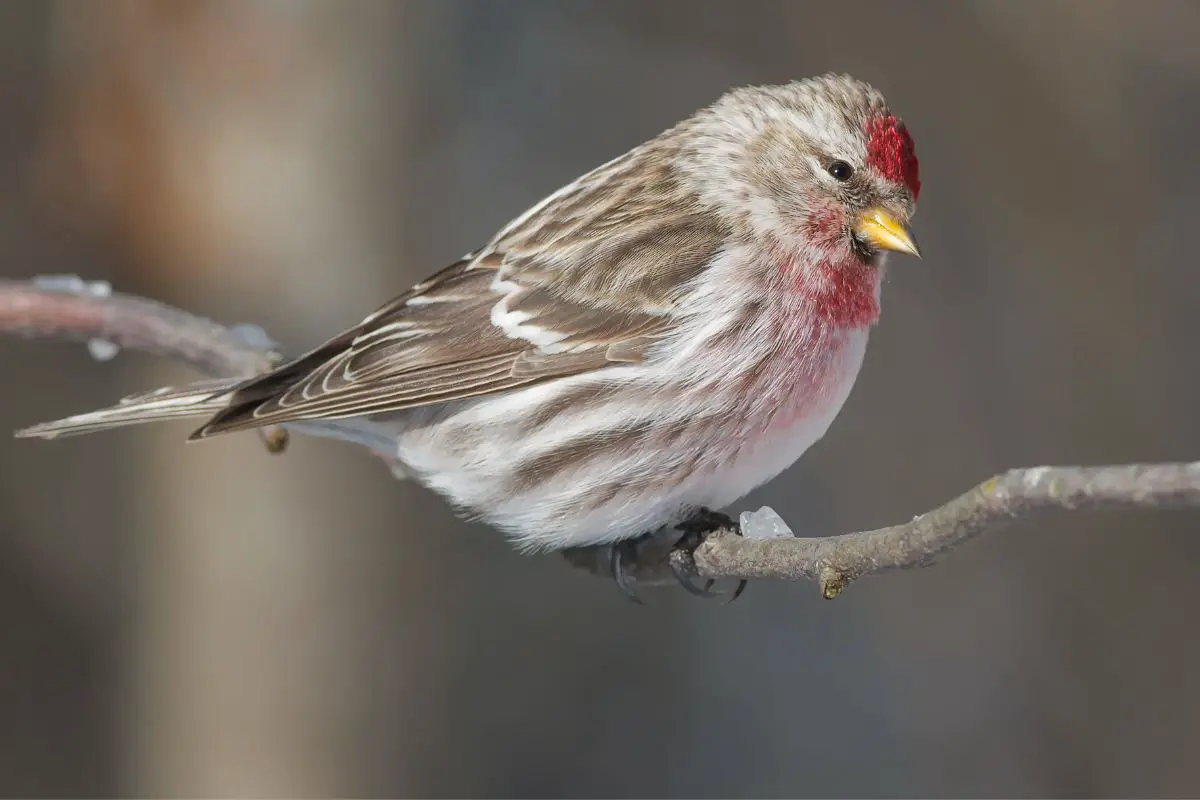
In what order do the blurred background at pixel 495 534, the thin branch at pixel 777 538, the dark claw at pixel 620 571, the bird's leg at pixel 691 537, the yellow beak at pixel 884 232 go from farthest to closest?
the blurred background at pixel 495 534 → the dark claw at pixel 620 571 → the yellow beak at pixel 884 232 → the bird's leg at pixel 691 537 → the thin branch at pixel 777 538

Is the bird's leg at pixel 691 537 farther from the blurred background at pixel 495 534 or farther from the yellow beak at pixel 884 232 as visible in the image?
the blurred background at pixel 495 534

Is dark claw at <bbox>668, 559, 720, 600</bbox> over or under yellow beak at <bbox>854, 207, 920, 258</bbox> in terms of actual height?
under

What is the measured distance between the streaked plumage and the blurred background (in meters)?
1.73

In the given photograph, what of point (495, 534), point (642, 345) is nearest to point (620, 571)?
point (642, 345)

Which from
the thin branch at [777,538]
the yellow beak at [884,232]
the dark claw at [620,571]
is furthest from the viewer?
the dark claw at [620,571]

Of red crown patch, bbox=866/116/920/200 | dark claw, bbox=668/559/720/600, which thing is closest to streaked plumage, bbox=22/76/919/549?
red crown patch, bbox=866/116/920/200

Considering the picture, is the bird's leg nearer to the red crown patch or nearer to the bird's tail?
the red crown patch

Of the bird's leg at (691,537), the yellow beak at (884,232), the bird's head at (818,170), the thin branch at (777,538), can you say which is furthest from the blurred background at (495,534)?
the yellow beak at (884,232)

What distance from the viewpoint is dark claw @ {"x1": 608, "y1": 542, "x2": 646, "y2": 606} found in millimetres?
2727

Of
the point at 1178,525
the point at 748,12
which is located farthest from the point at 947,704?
the point at 748,12

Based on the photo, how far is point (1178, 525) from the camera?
4938 mm

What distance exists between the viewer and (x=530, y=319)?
2742 mm

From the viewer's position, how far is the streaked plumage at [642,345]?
255 cm

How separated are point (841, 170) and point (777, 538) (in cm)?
91
